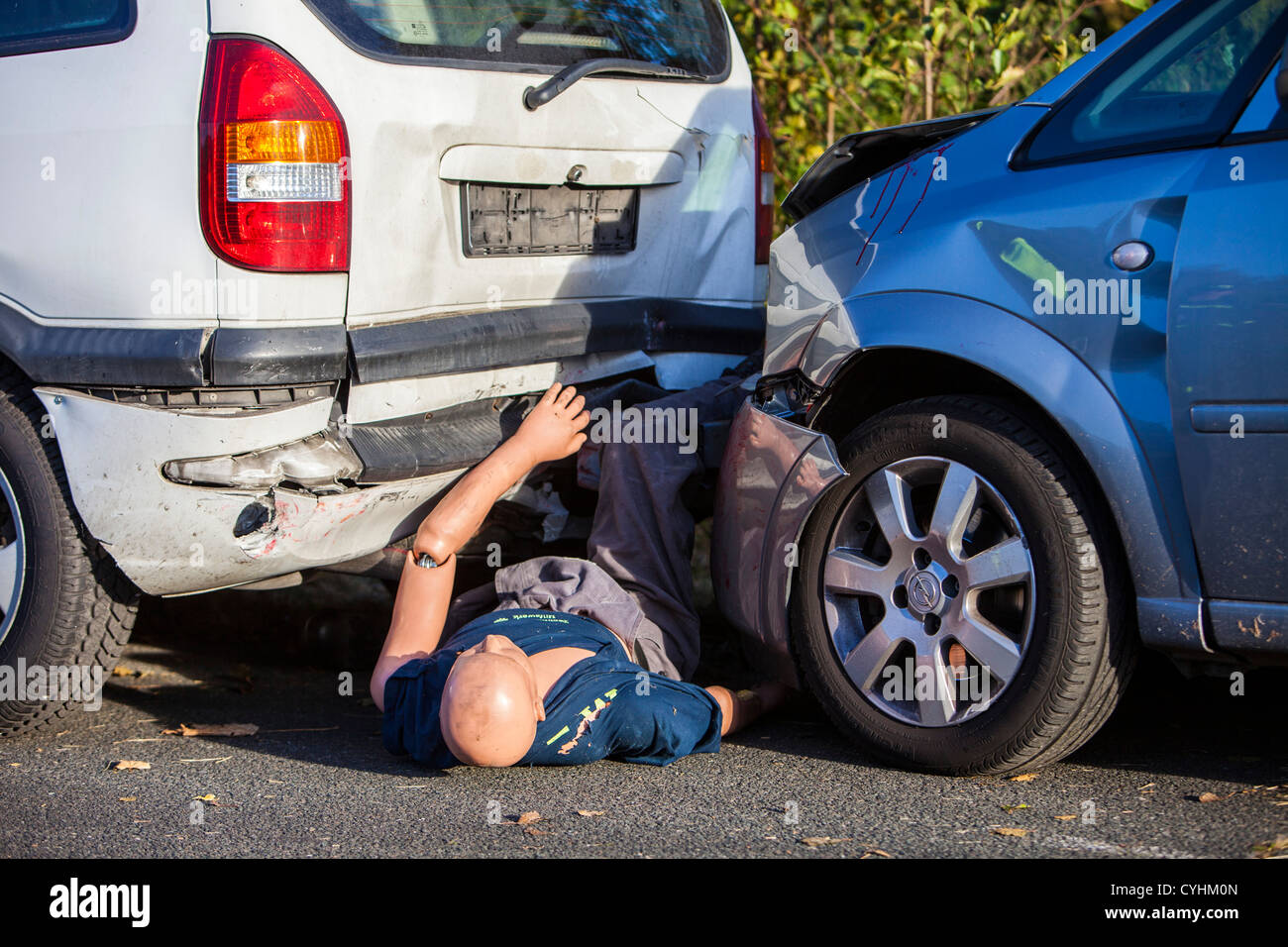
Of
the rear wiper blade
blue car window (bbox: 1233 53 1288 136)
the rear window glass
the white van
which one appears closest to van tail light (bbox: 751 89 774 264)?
the rear window glass

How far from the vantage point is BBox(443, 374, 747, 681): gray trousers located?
11.7 ft

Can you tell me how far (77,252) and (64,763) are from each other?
1.29m

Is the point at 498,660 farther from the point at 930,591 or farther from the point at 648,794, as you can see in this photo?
the point at 930,591

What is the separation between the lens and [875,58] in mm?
6160

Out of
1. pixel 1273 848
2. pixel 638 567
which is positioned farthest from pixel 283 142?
pixel 1273 848

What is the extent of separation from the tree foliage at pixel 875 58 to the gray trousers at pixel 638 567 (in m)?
2.87

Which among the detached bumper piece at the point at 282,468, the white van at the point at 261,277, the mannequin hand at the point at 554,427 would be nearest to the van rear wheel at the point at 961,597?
the mannequin hand at the point at 554,427

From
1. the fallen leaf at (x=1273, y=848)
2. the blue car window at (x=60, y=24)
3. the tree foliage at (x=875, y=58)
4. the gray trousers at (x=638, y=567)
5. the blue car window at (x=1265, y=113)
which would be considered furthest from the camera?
the tree foliage at (x=875, y=58)

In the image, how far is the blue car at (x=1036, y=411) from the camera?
106 inches

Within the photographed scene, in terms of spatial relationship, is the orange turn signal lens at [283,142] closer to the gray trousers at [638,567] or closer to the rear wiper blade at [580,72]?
the rear wiper blade at [580,72]

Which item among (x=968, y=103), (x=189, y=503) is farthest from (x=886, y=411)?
(x=968, y=103)

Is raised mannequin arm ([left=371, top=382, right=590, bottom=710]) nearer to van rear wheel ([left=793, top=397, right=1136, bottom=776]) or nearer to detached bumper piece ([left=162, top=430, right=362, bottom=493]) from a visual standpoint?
detached bumper piece ([left=162, top=430, right=362, bottom=493])

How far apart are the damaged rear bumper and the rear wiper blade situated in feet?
3.22
